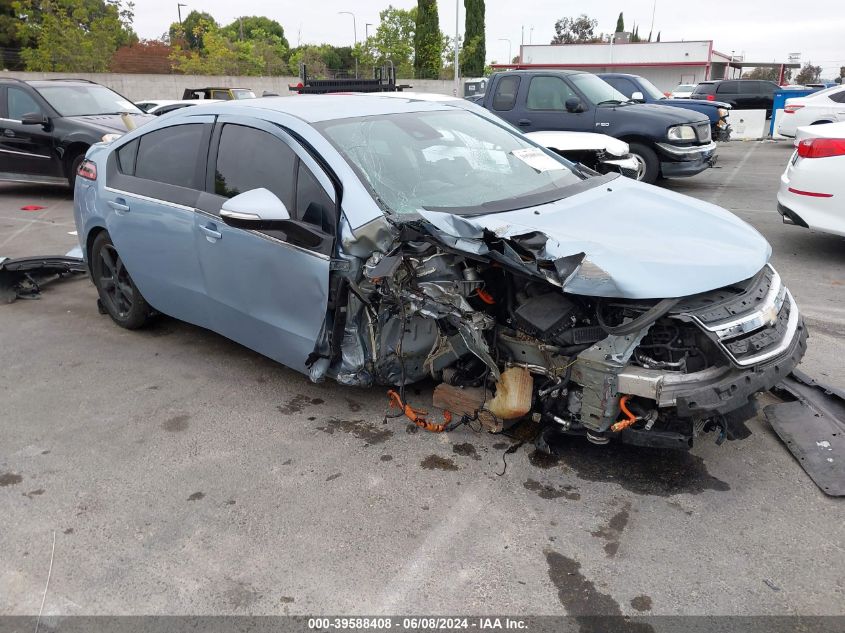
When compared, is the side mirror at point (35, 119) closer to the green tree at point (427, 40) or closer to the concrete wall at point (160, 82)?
the concrete wall at point (160, 82)

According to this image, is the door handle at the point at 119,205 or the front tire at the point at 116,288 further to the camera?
the front tire at the point at 116,288

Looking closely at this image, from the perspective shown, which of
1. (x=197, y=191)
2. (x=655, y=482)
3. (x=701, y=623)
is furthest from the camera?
(x=197, y=191)

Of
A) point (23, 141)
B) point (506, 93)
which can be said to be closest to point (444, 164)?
point (506, 93)

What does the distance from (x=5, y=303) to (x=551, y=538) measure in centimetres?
557

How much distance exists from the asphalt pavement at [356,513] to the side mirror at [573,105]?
6936 mm

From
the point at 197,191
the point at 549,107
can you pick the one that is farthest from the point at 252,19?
the point at 197,191

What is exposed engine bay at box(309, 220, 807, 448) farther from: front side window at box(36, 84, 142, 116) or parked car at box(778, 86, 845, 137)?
parked car at box(778, 86, 845, 137)

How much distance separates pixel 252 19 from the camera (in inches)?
3354

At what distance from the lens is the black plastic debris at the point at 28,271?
6.27m

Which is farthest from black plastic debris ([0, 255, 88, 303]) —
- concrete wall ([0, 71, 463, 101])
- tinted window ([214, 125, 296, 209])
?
concrete wall ([0, 71, 463, 101])

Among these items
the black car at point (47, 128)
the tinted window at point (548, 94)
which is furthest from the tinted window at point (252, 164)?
the tinted window at point (548, 94)

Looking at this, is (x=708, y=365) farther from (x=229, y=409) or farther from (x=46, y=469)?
(x=46, y=469)

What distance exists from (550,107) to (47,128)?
772 cm

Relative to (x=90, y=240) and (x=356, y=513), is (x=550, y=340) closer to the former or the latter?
(x=356, y=513)
